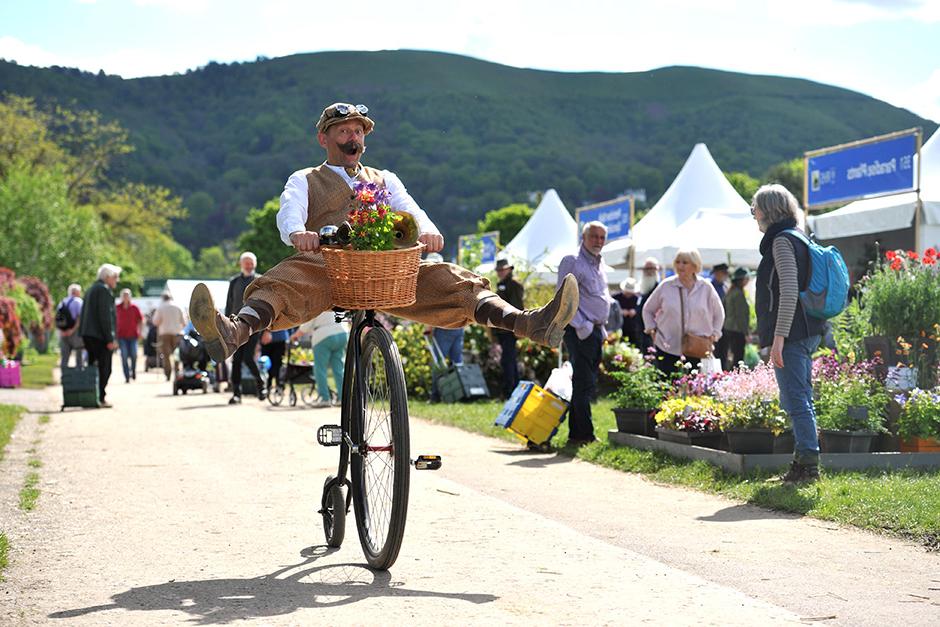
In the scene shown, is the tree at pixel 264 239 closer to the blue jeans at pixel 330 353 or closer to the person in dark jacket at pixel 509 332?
the person in dark jacket at pixel 509 332

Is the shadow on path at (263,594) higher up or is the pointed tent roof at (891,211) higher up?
the pointed tent roof at (891,211)

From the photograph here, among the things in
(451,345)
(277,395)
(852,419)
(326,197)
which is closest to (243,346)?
(277,395)

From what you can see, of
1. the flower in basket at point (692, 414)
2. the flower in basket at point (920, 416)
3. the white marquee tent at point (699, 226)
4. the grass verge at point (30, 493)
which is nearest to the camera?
the grass verge at point (30, 493)

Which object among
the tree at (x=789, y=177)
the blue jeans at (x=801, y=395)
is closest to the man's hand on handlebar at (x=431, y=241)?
the blue jeans at (x=801, y=395)

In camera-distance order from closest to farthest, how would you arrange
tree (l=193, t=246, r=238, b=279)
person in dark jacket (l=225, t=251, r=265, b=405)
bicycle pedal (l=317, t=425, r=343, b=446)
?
bicycle pedal (l=317, t=425, r=343, b=446) < person in dark jacket (l=225, t=251, r=265, b=405) < tree (l=193, t=246, r=238, b=279)

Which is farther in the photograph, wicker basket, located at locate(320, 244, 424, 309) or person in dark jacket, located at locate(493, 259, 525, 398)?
person in dark jacket, located at locate(493, 259, 525, 398)

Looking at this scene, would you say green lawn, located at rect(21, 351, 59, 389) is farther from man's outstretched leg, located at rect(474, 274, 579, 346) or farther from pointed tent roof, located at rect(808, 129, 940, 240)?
man's outstretched leg, located at rect(474, 274, 579, 346)

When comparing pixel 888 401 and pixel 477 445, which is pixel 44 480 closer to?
pixel 477 445

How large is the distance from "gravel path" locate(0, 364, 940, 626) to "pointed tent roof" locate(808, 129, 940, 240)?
32.9 feet

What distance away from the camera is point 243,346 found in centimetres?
1756

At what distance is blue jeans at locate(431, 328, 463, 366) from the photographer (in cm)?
1808

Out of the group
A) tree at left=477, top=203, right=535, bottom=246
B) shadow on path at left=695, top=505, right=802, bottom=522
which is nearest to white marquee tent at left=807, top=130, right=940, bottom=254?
shadow on path at left=695, top=505, right=802, bottom=522

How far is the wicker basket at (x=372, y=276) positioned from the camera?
Answer: 18.0 ft

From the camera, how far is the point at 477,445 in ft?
40.1
